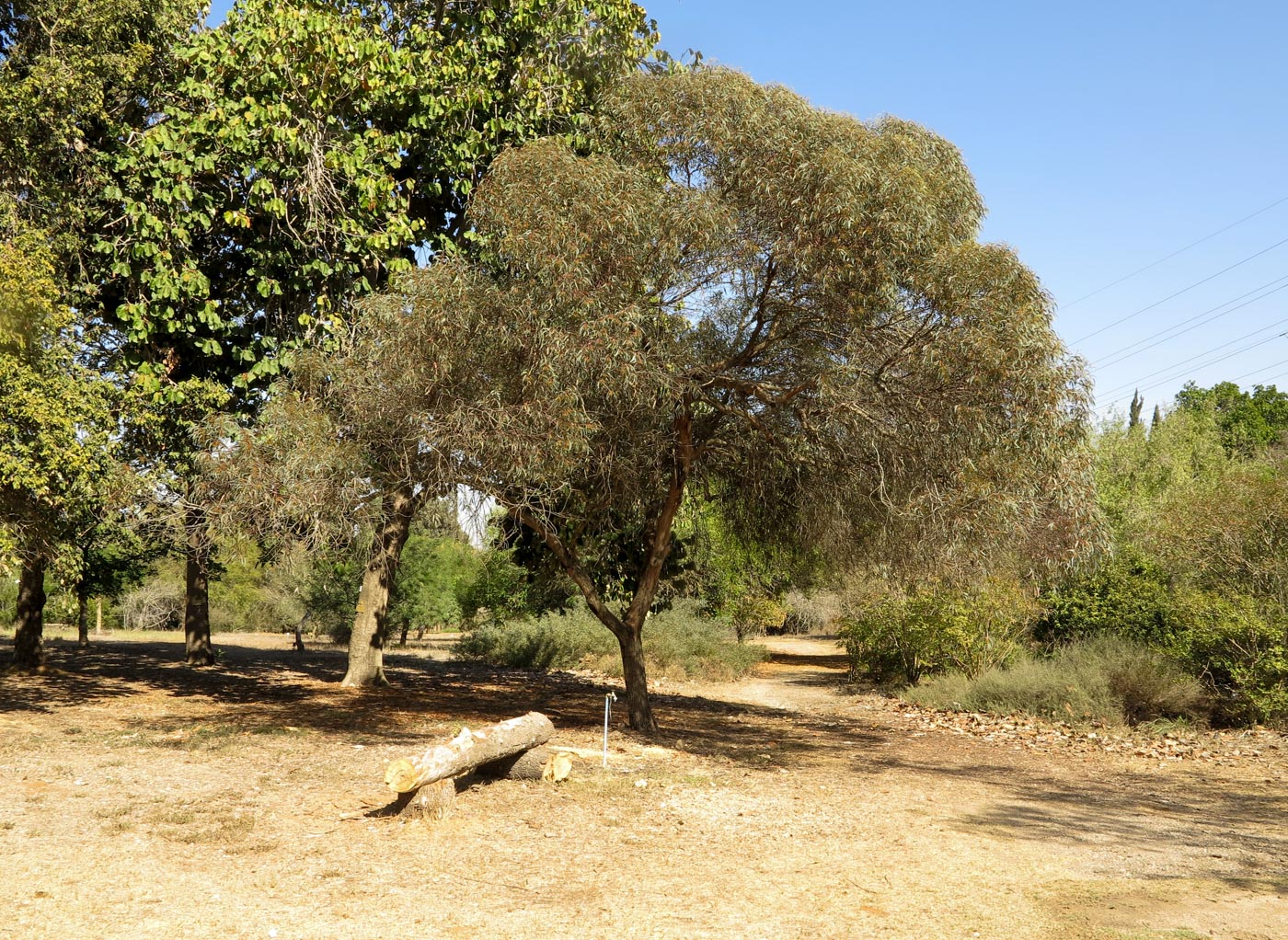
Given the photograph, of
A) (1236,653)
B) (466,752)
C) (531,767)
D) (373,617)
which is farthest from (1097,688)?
(373,617)

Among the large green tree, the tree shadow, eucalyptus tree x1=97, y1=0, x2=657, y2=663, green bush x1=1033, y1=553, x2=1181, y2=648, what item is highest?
eucalyptus tree x1=97, y1=0, x2=657, y2=663

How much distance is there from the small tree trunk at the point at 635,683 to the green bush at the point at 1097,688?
7.13 meters

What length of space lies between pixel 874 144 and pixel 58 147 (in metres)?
10.5

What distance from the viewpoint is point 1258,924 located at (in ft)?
20.2

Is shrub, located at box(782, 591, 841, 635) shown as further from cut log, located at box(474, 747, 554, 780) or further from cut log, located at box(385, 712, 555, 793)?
cut log, located at box(385, 712, 555, 793)

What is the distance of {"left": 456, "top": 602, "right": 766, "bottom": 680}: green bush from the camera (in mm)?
24812

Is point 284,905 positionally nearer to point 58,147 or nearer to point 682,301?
point 682,301

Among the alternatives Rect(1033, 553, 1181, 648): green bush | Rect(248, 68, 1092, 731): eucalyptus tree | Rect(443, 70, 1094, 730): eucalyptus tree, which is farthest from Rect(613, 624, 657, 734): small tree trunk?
Rect(1033, 553, 1181, 648): green bush

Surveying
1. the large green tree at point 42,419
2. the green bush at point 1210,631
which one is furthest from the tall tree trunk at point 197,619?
the green bush at point 1210,631

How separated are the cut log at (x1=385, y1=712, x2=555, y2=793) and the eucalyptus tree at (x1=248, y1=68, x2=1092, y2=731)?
8.15 feet

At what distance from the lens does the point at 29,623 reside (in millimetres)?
17828

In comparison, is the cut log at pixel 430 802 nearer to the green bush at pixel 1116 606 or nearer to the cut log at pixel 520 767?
the cut log at pixel 520 767

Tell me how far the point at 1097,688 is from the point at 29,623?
722 inches

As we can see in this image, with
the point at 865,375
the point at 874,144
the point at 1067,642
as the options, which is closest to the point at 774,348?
the point at 865,375
